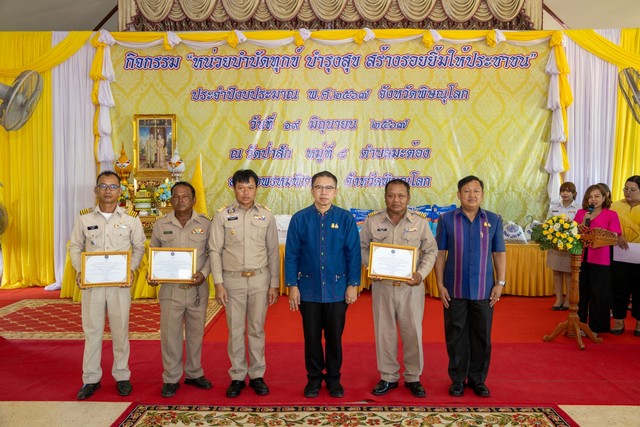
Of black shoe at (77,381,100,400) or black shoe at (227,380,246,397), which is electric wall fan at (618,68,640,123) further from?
black shoe at (77,381,100,400)

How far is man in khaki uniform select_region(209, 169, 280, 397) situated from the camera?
3336mm

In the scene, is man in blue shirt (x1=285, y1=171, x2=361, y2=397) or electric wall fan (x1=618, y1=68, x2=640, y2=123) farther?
electric wall fan (x1=618, y1=68, x2=640, y2=123)

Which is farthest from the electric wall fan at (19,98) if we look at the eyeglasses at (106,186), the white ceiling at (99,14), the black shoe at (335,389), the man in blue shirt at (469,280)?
the man in blue shirt at (469,280)

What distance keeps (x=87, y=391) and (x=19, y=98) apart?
5.39 m

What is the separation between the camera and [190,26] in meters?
7.66

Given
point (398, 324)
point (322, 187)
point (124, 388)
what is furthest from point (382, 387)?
point (124, 388)

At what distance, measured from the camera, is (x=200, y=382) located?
139 inches

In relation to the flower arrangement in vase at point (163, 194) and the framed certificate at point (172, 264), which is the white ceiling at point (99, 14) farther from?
the framed certificate at point (172, 264)

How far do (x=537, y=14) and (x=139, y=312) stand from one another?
6.97 meters

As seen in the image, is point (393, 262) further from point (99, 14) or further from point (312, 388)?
point (99, 14)

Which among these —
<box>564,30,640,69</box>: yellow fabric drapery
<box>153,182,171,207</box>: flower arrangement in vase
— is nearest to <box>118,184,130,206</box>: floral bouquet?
<box>153,182,171,207</box>: flower arrangement in vase

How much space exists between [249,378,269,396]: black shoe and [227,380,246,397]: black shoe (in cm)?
8

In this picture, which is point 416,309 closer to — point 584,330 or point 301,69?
point 584,330

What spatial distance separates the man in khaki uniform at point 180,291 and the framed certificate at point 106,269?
0.61 feet
